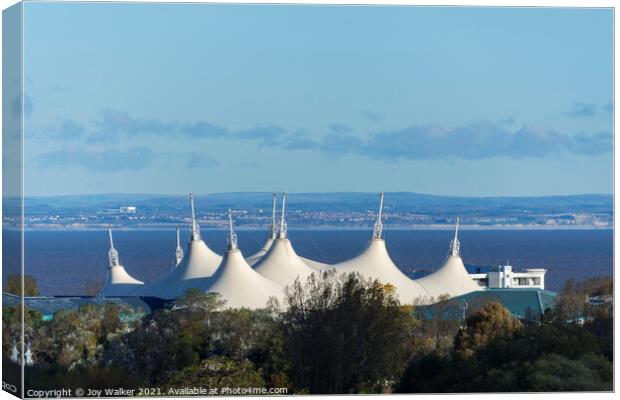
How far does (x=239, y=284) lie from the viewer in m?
31.6

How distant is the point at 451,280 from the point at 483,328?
11.3 metres

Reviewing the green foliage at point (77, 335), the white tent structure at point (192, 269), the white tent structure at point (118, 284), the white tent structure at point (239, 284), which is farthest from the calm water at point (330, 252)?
the green foliage at point (77, 335)

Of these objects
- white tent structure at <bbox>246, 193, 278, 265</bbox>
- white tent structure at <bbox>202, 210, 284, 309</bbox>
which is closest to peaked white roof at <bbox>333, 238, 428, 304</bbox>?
white tent structure at <bbox>246, 193, 278, 265</bbox>

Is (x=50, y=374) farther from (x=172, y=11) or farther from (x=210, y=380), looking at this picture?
(x=172, y=11)

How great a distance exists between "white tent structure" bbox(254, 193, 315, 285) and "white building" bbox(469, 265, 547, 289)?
6.55 meters

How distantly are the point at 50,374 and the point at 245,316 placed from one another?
555 cm

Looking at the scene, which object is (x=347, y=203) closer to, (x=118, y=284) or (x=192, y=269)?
(x=192, y=269)

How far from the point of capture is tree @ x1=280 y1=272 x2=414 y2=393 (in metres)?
22.6

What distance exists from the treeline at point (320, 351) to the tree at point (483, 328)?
3cm

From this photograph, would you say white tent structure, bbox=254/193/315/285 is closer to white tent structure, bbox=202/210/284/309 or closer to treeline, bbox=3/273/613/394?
white tent structure, bbox=202/210/284/309

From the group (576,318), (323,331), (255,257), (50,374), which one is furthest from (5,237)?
(255,257)

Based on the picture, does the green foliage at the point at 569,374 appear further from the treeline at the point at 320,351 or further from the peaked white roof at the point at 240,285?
the peaked white roof at the point at 240,285

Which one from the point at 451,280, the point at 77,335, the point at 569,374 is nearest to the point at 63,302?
the point at 77,335

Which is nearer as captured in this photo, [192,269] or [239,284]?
[239,284]
